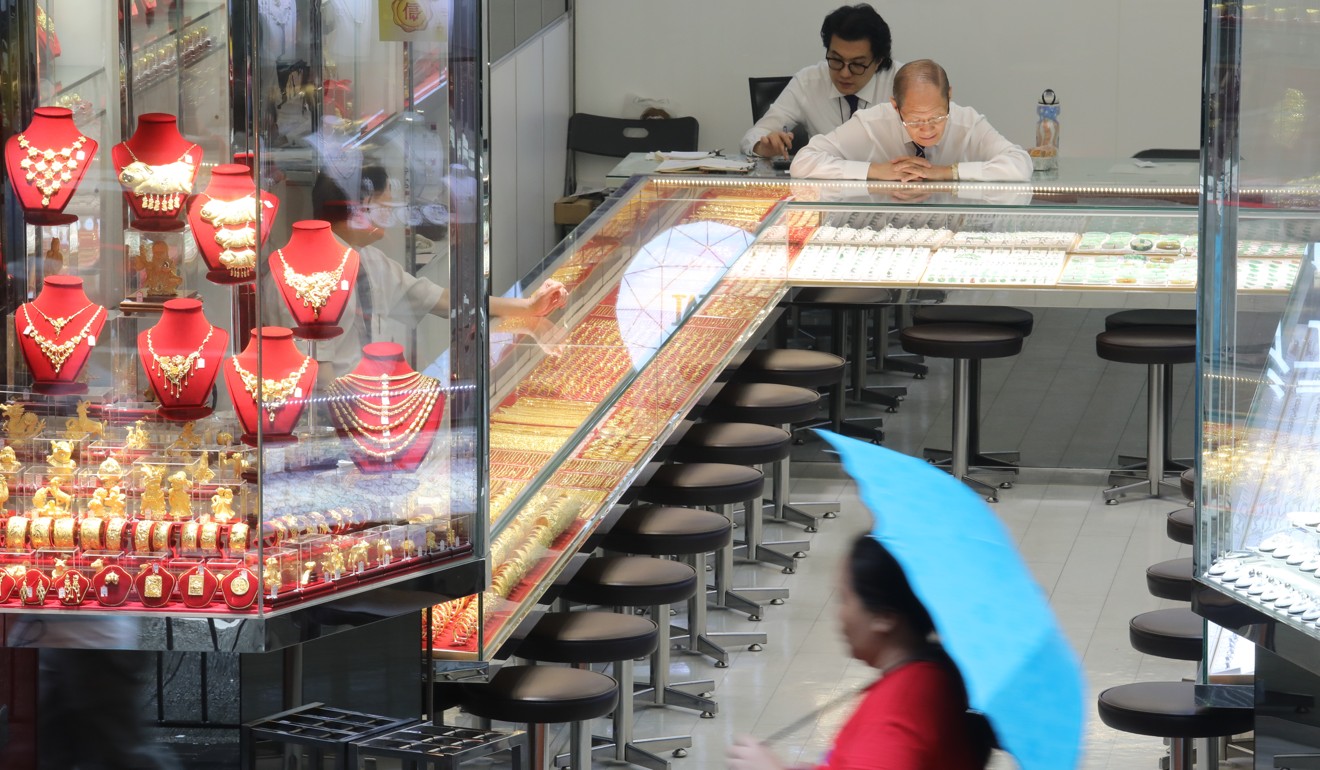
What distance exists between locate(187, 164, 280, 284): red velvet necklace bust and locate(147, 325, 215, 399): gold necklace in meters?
0.13

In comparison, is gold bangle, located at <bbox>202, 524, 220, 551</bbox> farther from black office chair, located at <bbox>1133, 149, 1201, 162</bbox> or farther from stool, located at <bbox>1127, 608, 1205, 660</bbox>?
black office chair, located at <bbox>1133, 149, 1201, 162</bbox>

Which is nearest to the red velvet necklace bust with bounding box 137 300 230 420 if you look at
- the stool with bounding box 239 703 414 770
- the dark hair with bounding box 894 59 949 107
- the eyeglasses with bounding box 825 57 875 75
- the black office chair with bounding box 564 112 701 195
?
the stool with bounding box 239 703 414 770

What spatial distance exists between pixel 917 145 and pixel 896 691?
5848mm

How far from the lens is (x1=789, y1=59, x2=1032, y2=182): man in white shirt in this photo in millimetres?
7684

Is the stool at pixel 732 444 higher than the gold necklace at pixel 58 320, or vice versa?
the gold necklace at pixel 58 320

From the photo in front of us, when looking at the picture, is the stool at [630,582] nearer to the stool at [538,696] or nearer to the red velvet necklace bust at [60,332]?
the stool at [538,696]

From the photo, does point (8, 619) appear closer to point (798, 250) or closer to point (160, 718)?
point (160, 718)

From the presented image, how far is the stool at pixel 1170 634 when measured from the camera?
14.9 ft

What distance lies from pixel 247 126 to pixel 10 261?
909mm

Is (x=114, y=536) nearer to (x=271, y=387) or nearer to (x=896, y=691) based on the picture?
(x=271, y=387)

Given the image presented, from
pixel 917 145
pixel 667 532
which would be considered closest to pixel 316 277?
pixel 667 532

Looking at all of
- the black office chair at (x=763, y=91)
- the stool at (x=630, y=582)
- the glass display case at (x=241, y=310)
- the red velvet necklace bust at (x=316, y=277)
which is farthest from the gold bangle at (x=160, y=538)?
the black office chair at (x=763, y=91)

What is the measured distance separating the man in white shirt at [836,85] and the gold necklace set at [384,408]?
4.60 m

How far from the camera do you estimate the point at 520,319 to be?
18.7 ft
